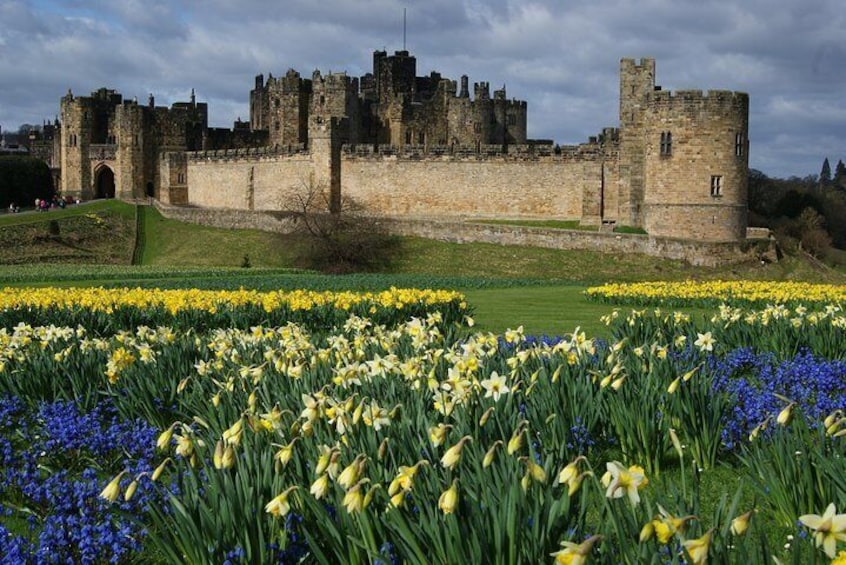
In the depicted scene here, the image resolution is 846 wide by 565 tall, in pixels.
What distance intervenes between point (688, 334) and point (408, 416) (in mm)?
5865

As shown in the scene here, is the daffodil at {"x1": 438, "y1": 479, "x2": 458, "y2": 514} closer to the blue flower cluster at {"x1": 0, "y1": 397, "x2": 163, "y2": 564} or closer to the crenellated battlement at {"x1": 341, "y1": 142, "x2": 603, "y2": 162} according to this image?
the blue flower cluster at {"x1": 0, "y1": 397, "x2": 163, "y2": 564}

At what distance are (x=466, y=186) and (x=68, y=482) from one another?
139 feet

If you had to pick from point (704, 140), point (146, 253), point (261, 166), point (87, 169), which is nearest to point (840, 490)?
point (704, 140)

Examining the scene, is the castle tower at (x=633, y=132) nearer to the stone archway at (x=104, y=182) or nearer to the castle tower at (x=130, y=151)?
the castle tower at (x=130, y=151)

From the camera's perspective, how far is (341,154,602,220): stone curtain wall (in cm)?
4612

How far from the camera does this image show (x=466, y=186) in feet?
158

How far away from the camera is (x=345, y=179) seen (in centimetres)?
4988

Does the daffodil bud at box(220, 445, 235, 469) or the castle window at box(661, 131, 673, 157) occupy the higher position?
the castle window at box(661, 131, 673, 157)

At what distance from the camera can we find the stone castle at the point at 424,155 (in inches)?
1439

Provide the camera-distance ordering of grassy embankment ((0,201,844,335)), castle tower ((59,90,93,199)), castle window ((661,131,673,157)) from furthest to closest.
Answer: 1. castle tower ((59,90,93,199))
2. castle window ((661,131,673,157))
3. grassy embankment ((0,201,844,335))

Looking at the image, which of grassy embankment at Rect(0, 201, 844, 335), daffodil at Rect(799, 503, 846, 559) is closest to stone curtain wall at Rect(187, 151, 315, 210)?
grassy embankment at Rect(0, 201, 844, 335)

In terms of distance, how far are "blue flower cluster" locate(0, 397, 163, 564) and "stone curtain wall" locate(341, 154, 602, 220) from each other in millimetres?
37317

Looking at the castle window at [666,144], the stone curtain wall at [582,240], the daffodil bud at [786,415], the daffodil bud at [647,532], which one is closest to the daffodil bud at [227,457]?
the daffodil bud at [647,532]

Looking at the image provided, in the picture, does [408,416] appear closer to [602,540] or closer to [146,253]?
[602,540]
